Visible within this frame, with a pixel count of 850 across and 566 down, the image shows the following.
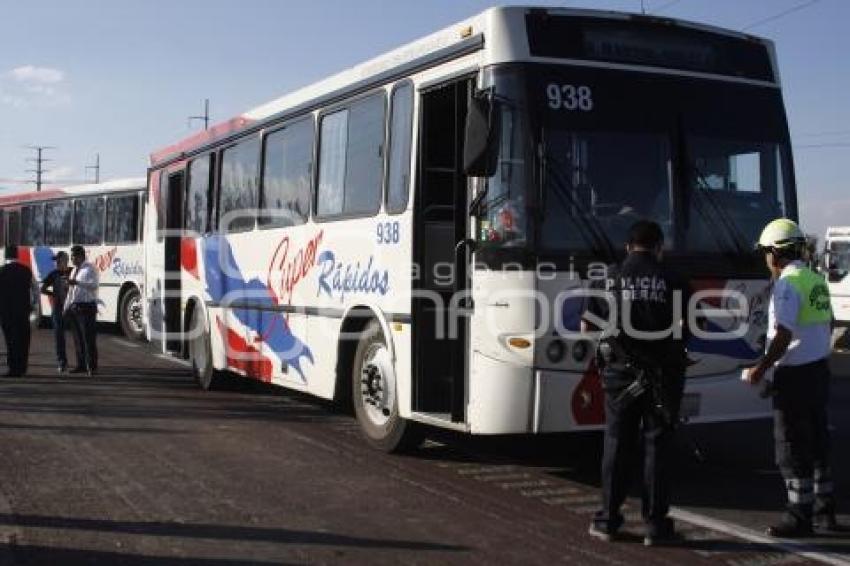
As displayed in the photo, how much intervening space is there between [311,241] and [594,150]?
363 cm

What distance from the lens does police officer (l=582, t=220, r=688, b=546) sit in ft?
19.3

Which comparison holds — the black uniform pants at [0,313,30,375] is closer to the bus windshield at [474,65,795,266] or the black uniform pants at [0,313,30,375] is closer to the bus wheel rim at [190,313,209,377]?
the bus wheel rim at [190,313,209,377]

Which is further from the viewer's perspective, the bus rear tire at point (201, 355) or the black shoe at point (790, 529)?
the bus rear tire at point (201, 355)

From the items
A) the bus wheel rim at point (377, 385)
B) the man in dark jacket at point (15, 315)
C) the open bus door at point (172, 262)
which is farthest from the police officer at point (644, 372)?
the man in dark jacket at point (15, 315)

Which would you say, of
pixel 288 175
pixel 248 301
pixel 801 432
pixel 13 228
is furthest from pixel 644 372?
pixel 13 228

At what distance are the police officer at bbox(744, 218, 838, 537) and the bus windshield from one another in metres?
0.96

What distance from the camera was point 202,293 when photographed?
13.1m

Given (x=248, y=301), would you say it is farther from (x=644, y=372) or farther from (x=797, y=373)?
(x=797, y=373)

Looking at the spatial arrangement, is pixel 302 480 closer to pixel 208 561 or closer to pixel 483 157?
pixel 208 561

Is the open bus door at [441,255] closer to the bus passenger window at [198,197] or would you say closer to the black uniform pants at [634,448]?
the black uniform pants at [634,448]

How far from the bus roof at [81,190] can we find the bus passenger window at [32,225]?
25cm

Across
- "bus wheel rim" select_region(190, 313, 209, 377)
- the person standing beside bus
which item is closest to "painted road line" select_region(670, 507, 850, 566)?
"bus wheel rim" select_region(190, 313, 209, 377)

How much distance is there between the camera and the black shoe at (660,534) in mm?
5906

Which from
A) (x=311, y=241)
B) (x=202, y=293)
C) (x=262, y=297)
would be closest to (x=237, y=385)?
(x=202, y=293)
